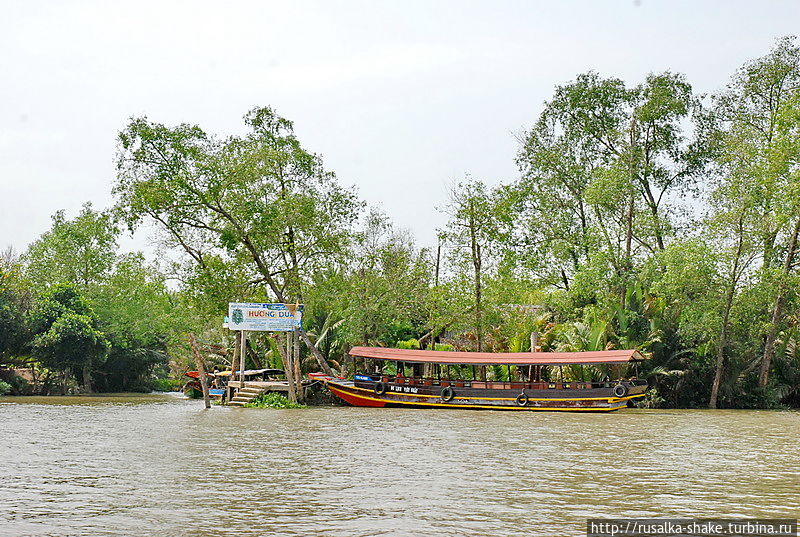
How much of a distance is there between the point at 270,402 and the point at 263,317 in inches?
124

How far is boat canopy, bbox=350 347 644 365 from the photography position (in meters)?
29.5

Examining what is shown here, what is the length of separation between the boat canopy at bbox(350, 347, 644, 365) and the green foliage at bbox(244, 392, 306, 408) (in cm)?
301

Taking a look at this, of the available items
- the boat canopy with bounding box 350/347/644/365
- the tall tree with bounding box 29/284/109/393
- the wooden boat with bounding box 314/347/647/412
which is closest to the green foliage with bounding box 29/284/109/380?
the tall tree with bounding box 29/284/109/393

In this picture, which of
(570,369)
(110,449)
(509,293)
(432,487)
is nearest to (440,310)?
(509,293)

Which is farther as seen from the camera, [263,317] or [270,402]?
[270,402]

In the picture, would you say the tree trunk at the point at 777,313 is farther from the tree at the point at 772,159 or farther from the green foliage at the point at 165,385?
the green foliage at the point at 165,385

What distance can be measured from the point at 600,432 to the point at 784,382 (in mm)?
17470

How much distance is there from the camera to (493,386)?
3139 cm

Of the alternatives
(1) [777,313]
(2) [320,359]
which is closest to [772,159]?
(1) [777,313]

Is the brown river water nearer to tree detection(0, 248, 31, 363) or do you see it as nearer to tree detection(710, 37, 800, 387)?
tree detection(710, 37, 800, 387)

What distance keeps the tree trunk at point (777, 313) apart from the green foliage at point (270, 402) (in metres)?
18.1

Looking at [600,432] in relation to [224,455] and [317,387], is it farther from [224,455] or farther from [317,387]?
[317,387]

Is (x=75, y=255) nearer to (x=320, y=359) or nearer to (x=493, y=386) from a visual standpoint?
(x=320, y=359)

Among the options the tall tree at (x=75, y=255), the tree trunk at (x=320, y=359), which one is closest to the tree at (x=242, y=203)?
the tree trunk at (x=320, y=359)
